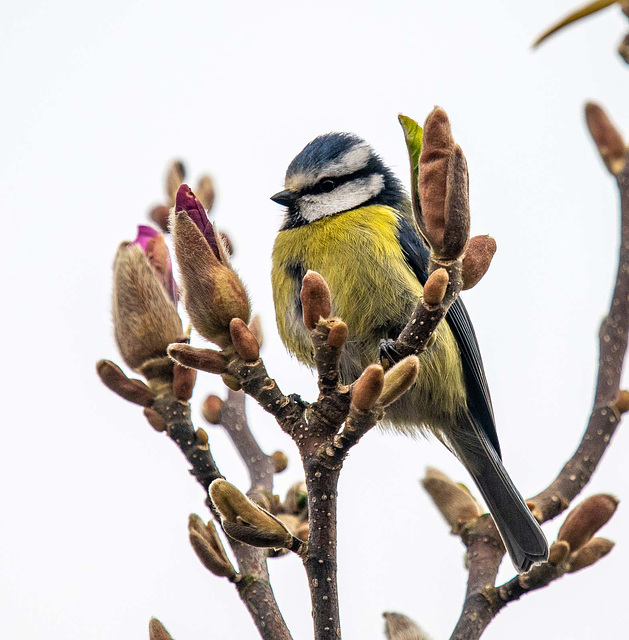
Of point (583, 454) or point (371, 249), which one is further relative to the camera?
point (371, 249)

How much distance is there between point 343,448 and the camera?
130 cm

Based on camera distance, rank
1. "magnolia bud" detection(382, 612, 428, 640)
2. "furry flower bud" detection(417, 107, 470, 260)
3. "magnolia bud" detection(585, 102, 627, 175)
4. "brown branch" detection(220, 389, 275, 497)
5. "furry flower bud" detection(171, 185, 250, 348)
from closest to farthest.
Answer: "furry flower bud" detection(417, 107, 470, 260), "furry flower bud" detection(171, 185, 250, 348), "magnolia bud" detection(382, 612, 428, 640), "magnolia bud" detection(585, 102, 627, 175), "brown branch" detection(220, 389, 275, 497)

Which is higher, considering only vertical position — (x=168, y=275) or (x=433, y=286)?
(x=168, y=275)

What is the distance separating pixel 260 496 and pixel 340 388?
76 centimetres

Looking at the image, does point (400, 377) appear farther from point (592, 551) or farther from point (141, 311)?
point (592, 551)

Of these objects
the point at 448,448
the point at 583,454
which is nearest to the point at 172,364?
the point at 583,454

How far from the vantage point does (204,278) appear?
1305 millimetres

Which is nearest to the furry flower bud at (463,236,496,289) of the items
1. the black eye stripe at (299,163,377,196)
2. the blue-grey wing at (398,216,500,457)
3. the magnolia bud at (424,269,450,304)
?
the magnolia bud at (424,269,450,304)

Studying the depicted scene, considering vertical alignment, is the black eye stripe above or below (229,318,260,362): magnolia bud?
above

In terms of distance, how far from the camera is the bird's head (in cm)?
298

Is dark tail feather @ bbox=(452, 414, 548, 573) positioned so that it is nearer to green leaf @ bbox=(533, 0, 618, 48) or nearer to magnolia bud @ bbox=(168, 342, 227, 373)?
magnolia bud @ bbox=(168, 342, 227, 373)

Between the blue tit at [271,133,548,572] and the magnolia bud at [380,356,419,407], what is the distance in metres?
1.18

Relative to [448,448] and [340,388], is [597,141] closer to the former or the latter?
[340,388]

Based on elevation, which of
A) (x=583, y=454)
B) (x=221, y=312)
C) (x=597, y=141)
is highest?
(x=597, y=141)
